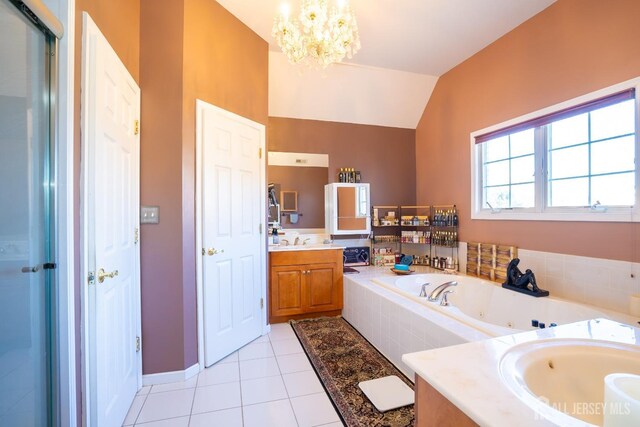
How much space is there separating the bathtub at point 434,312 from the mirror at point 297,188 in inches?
37.0

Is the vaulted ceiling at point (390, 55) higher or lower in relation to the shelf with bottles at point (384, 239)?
higher

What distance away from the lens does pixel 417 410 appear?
2.80ft

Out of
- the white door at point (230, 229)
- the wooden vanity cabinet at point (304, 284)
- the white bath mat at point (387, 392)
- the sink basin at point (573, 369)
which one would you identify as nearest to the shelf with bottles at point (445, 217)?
the wooden vanity cabinet at point (304, 284)

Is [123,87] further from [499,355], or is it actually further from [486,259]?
[486,259]

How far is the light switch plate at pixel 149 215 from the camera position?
6.51 ft

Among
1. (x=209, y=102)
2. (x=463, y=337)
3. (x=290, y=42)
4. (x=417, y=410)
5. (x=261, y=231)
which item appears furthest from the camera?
(x=261, y=231)

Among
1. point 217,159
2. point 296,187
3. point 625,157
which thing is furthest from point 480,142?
point 217,159

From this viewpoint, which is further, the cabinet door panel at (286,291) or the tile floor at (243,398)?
the cabinet door panel at (286,291)

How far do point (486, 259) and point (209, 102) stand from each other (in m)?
2.97

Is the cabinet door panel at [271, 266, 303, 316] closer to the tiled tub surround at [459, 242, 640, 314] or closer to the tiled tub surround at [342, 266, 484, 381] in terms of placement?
the tiled tub surround at [342, 266, 484, 381]

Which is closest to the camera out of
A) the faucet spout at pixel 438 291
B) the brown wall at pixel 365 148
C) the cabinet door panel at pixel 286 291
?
the faucet spout at pixel 438 291

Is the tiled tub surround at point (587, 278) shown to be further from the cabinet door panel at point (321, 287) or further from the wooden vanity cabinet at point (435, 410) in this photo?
the wooden vanity cabinet at point (435, 410)

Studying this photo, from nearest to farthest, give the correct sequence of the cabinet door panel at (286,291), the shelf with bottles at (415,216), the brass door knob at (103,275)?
the brass door knob at (103,275)
the cabinet door panel at (286,291)
the shelf with bottles at (415,216)

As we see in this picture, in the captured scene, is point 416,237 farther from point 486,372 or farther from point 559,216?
point 486,372
